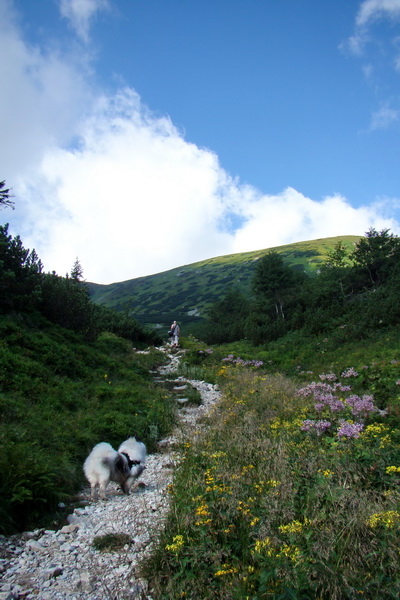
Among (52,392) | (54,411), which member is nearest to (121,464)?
(54,411)

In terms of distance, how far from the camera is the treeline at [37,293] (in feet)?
43.2

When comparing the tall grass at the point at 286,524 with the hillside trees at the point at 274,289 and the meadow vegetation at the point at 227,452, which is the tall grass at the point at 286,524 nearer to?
the meadow vegetation at the point at 227,452

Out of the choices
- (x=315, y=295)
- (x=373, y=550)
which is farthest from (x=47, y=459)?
(x=315, y=295)

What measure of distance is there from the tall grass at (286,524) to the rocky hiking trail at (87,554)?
1.22ft

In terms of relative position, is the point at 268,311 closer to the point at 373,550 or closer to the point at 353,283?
the point at 353,283

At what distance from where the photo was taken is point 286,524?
145 inches

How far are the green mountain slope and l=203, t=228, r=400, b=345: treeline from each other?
4255 cm

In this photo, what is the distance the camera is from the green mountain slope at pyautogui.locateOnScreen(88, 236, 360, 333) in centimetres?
9919

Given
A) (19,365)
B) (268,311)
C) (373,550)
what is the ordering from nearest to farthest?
(373,550)
(19,365)
(268,311)

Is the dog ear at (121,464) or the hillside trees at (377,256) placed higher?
the hillside trees at (377,256)

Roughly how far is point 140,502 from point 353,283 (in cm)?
3190

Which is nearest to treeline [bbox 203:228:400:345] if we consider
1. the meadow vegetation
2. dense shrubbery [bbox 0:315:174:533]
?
the meadow vegetation

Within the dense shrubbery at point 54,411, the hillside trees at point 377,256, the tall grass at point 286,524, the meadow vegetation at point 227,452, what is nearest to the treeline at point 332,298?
the hillside trees at point 377,256

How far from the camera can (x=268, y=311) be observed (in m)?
37.9
